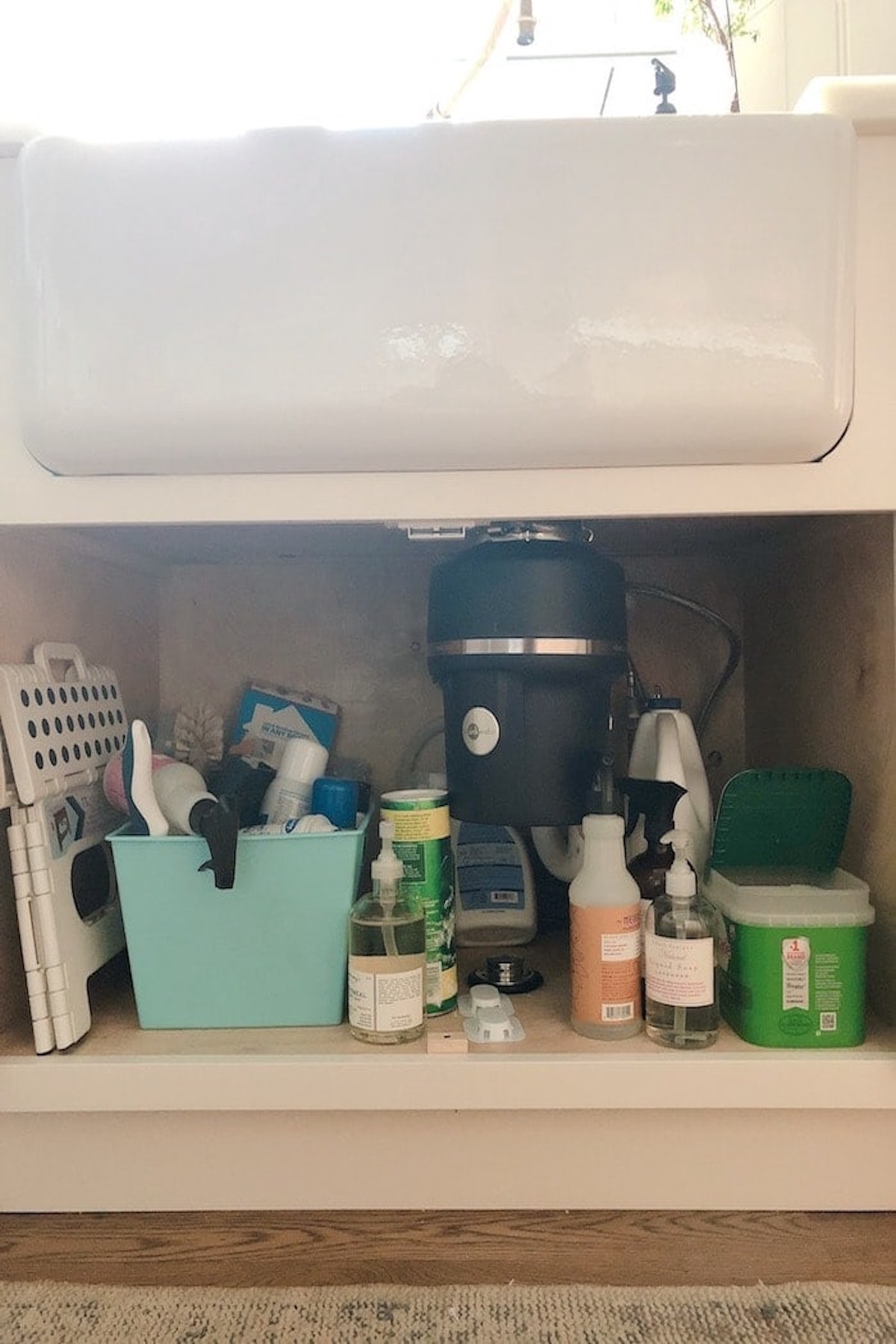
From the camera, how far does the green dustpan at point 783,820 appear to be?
2.48 feet

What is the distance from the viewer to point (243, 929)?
73cm

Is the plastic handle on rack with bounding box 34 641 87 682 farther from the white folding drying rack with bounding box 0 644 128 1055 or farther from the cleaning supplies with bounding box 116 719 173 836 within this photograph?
the cleaning supplies with bounding box 116 719 173 836

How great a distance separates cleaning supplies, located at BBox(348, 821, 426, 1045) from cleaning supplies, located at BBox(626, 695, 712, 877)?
0.74 feet

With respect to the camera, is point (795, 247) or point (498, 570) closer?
point (795, 247)

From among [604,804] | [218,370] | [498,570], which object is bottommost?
[604,804]

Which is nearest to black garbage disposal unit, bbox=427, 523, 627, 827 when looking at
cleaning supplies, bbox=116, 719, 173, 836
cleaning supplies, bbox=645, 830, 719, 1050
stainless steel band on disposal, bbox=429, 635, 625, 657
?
stainless steel band on disposal, bbox=429, 635, 625, 657

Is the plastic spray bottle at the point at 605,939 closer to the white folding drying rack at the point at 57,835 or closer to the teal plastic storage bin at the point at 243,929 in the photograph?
the teal plastic storage bin at the point at 243,929

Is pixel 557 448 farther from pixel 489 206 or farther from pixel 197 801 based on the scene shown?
pixel 197 801

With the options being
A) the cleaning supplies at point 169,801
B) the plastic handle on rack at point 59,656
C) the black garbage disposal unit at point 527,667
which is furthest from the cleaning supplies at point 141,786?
the black garbage disposal unit at point 527,667

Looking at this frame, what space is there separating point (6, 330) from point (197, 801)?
365 millimetres

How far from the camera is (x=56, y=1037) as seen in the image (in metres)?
0.69

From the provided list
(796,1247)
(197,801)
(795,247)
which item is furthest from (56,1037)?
(795,247)

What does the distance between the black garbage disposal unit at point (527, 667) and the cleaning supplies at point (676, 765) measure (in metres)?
0.09

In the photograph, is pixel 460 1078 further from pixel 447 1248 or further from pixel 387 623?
pixel 387 623
